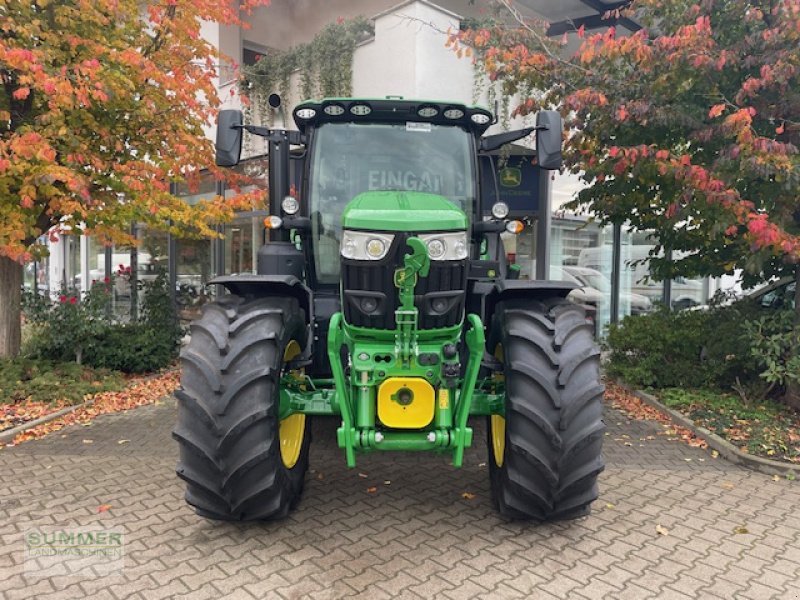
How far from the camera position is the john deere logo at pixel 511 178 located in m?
9.66

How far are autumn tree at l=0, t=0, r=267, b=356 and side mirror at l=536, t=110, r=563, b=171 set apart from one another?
4.27 m

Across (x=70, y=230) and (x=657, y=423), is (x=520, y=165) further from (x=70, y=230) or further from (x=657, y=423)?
(x=70, y=230)

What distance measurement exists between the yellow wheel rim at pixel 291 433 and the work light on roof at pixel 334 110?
5.21ft

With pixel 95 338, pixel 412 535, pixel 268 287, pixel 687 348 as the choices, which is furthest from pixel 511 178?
pixel 412 535

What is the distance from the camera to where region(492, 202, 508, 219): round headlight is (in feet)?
13.9

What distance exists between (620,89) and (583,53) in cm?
52

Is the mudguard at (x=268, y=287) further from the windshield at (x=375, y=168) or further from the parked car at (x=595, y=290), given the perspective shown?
the parked car at (x=595, y=290)

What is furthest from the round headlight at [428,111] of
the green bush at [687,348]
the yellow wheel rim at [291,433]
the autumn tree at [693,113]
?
the green bush at [687,348]

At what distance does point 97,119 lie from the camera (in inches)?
267

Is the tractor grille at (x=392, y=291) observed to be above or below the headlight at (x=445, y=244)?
below

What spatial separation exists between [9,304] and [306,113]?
5435mm

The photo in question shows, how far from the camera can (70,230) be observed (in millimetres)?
7289

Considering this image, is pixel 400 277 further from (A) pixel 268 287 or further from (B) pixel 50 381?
(B) pixel 50 381

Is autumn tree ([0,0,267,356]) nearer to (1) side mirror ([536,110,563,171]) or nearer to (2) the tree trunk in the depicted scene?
(2) the tree trunk
